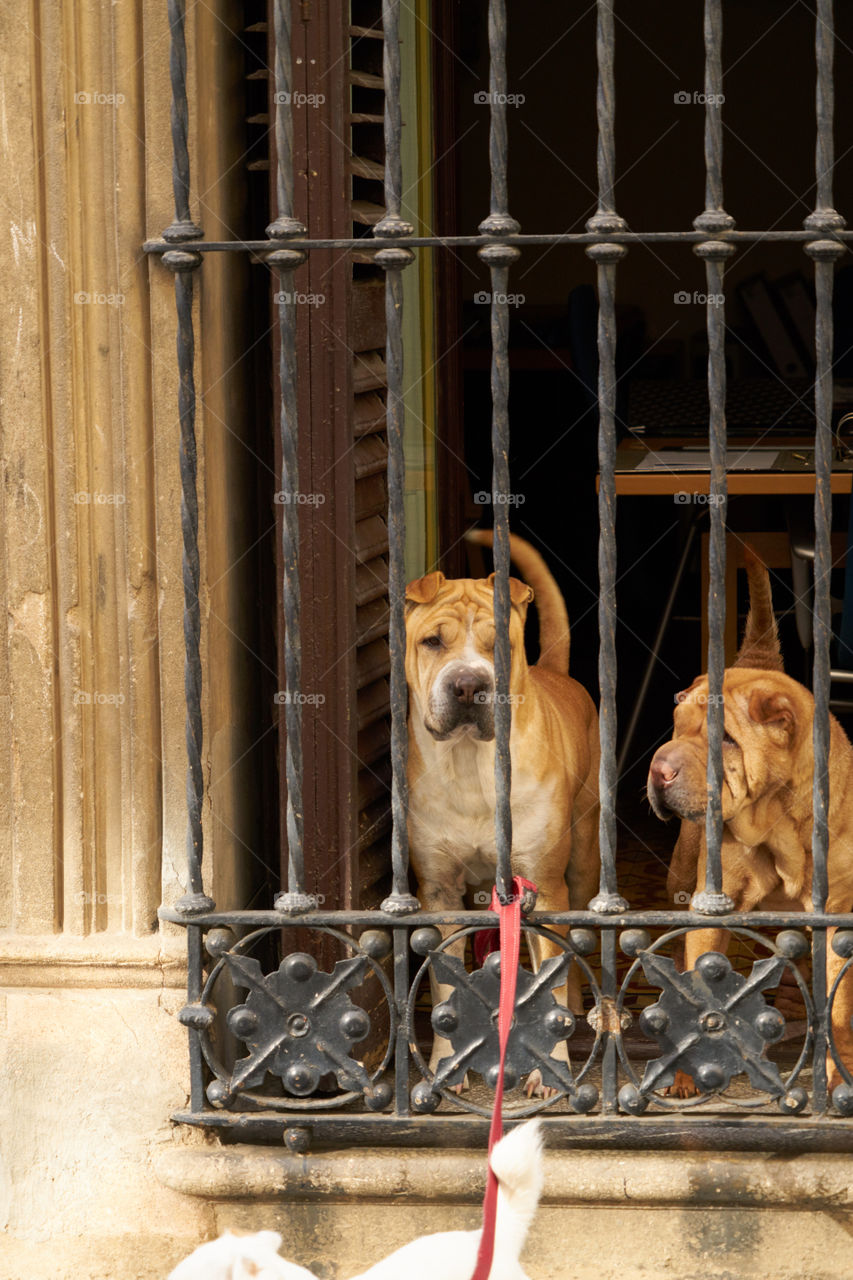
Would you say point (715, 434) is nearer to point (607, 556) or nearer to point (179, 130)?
point (607, 556)

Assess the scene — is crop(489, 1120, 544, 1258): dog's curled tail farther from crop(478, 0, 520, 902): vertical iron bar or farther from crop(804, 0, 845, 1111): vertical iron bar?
crop(804, 0, 845, 1111): vertical iron bar

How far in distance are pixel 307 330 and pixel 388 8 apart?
623 millimetres

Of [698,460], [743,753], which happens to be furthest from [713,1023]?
[698,460]

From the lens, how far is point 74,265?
2.91 meters

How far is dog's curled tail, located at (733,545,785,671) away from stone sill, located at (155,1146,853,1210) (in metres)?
1.06

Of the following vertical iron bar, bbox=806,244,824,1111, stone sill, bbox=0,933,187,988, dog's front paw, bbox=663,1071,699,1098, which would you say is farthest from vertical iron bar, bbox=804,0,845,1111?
stone sill, bbox=0,933,187,988

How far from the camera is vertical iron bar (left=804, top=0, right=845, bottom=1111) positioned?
107 inches

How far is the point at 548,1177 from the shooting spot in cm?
290

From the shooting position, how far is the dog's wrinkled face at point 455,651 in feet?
10.0

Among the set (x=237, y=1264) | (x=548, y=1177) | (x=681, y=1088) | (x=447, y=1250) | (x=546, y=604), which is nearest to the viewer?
(x=237, y=1264)

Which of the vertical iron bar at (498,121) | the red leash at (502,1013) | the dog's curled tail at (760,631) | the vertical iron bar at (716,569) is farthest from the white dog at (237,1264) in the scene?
the vertical iron bar at (498,121)

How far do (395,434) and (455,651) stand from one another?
0.52m

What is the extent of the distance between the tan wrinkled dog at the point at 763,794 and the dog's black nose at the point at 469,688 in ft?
1.30

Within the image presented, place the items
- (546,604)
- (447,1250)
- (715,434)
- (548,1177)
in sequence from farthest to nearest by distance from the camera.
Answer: (546,604) → (548,1177) → (715,434) → (447,1250)
